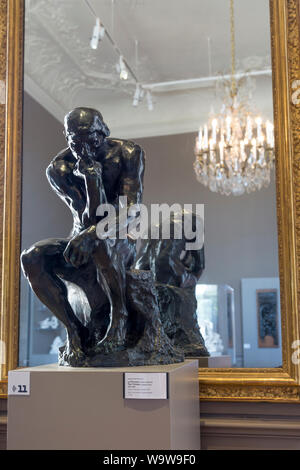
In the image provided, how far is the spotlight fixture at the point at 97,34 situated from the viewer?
2861 millimetres

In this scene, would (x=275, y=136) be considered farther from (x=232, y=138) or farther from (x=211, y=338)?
(x=211, y=338)

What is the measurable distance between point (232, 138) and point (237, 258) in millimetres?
651

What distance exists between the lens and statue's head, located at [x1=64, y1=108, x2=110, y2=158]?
207 centimetres

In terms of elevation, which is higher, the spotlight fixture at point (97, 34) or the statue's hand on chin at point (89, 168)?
the spotlight fixture at point (97, 34)

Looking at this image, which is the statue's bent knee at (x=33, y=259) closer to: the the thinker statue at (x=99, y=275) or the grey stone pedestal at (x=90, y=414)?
the the thinker statue at (x=99, y=275)

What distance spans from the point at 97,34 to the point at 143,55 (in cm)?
28

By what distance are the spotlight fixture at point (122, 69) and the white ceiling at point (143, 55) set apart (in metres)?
0.03

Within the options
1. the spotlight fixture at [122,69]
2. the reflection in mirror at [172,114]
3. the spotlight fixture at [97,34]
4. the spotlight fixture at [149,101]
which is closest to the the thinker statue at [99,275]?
the reflection in mirror at [172,114]

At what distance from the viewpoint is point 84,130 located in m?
2.08

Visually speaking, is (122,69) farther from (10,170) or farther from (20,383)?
(20,383)

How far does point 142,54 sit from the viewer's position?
282 cm

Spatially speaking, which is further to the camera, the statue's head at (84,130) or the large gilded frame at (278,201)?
the large gilded frame at (278,201)

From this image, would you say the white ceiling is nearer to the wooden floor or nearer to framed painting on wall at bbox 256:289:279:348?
framed painting on wall at bbox 256:289:279:348

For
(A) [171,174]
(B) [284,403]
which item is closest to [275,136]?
(A) [171,174]
